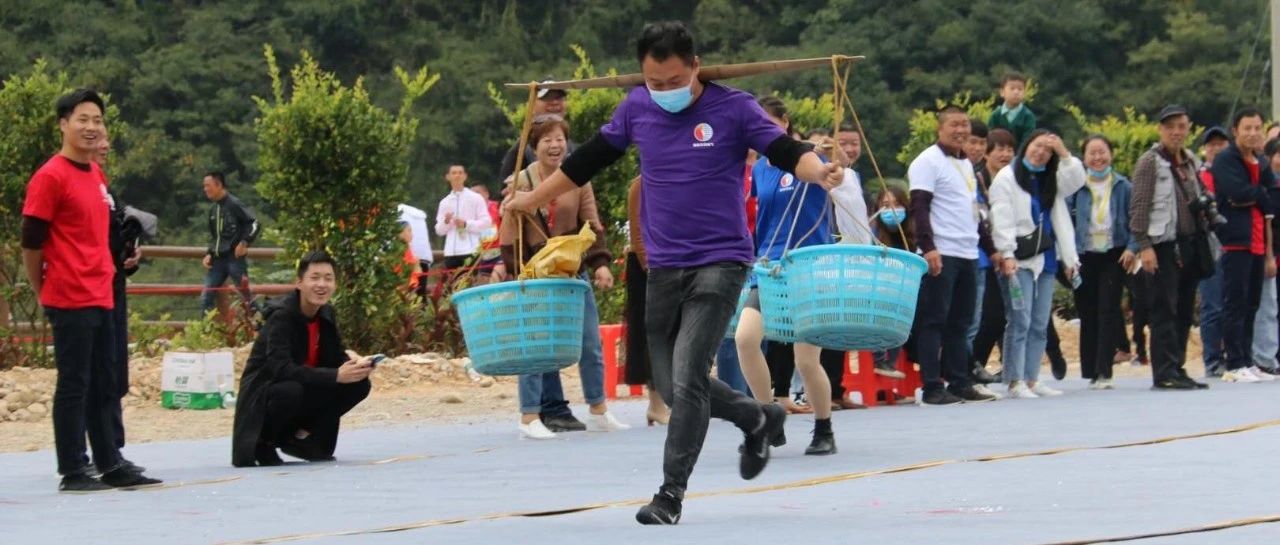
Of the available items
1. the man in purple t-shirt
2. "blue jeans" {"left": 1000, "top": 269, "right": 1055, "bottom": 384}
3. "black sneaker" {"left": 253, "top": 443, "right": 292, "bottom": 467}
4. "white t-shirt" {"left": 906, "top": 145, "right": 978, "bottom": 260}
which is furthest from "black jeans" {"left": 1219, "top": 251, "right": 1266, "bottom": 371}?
the man in purple t-shirt

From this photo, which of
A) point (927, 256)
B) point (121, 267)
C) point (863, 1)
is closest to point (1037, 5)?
point (863, 1)

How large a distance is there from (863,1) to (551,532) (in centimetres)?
3878

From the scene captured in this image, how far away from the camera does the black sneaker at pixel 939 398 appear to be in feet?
43.5

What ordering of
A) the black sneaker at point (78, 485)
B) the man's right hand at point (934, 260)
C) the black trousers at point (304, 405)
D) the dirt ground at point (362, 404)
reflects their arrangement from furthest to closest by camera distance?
the dirt ground at point (362, 404), the man's right hand at point (934, 260), the black trousers at point (304, 405), the black sneaker at point (78, 485)

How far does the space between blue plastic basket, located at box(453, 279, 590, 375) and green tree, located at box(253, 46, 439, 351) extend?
7.25 metres

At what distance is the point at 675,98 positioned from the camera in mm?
7473

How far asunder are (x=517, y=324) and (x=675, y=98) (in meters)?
2.26

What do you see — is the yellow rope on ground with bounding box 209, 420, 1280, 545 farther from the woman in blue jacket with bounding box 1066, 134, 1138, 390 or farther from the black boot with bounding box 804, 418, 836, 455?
the woman in blue jacket with bounding box 1066, 134, 1138, 390

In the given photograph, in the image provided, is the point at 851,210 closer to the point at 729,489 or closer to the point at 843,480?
the point at 843,480

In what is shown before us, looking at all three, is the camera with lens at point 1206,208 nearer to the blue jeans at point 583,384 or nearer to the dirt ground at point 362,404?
the dirt ground at point 362,404

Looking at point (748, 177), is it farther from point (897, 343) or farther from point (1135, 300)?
point (1135, 300)

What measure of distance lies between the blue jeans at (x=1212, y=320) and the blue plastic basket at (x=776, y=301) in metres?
7.02

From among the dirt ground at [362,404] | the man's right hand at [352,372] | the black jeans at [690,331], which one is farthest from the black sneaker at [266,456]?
the black jeans at [690,331]

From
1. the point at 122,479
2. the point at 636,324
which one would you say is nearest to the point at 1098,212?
the point at 636,324
